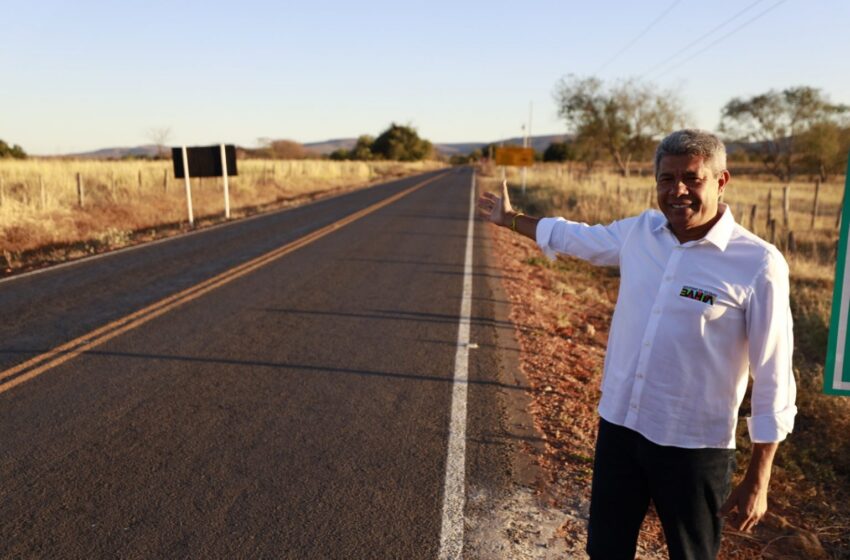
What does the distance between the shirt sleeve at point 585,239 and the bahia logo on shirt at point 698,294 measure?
39 cm

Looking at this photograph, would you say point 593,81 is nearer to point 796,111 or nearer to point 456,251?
point 796,111

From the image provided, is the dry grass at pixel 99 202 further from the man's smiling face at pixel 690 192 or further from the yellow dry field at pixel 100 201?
the man's smiling face at pixel 690 192

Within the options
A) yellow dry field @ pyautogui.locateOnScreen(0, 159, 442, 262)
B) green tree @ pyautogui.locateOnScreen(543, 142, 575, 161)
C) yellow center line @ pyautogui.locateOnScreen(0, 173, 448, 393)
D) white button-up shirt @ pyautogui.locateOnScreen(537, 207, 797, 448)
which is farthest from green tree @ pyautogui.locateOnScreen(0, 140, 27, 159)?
green tree @ pyautogui.locateOnScreen(543, 142, 575, 161)

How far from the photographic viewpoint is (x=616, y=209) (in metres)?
19.5

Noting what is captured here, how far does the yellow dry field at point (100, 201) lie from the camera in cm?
1476

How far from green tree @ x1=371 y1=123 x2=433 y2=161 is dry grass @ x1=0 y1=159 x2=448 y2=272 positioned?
70402mm

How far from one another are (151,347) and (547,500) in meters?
4.37

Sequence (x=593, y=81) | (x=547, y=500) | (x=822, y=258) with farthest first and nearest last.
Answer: (x=593, y=81) → (x=822, y=258) → (x=547, y=500)

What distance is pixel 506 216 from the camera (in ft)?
9.01

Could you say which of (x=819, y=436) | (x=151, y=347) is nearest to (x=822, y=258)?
(x=819, y=436)

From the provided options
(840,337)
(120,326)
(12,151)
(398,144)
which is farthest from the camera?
(398,144)

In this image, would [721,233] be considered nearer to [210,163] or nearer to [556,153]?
[210,163]

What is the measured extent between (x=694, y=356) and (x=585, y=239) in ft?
2.05

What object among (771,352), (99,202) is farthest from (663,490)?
(99,202)
